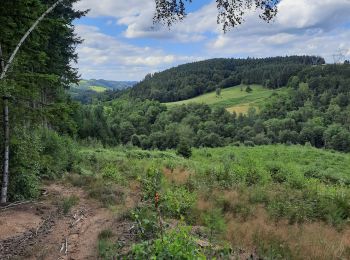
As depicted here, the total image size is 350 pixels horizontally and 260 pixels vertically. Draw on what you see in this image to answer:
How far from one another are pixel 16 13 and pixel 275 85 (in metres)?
152

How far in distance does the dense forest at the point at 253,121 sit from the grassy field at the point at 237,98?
9521mm

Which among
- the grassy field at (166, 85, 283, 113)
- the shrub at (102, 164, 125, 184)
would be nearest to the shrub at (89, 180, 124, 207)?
the shrub at (102, 164, 125, 184)

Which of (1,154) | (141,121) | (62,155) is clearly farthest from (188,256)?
(141,121)

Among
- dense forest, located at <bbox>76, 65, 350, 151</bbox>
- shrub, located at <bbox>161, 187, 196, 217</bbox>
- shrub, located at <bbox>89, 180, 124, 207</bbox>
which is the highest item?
shrub, located at <bbox>161, 187, 196, 217</bbox>

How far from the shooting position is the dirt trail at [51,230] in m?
8.23

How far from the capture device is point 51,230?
33.0 ft

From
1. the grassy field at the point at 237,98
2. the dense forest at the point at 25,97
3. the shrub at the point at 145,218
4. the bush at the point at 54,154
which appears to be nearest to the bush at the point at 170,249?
the shrub at the point at 145,218

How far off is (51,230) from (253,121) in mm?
101743

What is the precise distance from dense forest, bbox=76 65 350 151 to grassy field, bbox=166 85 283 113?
9521 millimetres

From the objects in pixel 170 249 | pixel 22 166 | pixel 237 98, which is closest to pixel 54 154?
pixel 22 166

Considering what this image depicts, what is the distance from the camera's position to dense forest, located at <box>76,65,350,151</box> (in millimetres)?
83238

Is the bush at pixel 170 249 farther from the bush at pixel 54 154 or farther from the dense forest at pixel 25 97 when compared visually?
the bush at pixel 54 154

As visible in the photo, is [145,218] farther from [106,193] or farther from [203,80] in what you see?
[203,80]

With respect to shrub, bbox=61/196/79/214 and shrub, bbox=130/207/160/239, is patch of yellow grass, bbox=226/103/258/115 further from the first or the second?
shrub, bbox=130/207/160/239
